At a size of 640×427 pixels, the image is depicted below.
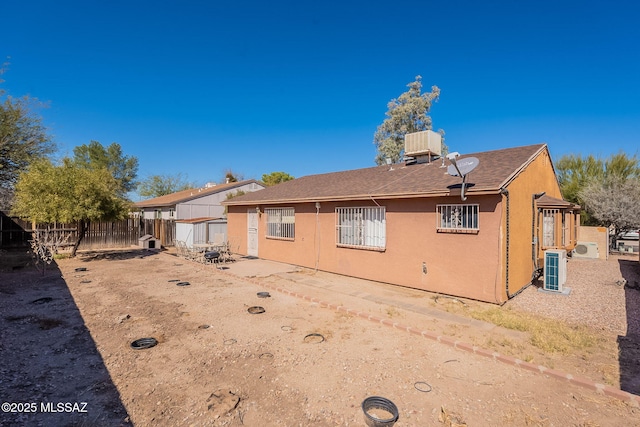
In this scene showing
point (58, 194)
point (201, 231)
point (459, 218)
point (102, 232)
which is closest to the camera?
point (459, 218)

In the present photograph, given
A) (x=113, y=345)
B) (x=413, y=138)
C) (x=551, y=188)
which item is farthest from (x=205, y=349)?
(x=551, y=188)

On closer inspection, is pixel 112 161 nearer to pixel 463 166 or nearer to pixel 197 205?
pixel 197 205

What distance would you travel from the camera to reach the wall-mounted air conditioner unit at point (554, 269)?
8586 millimetres

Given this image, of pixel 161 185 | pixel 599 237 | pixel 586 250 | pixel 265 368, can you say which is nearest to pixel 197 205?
pixel 265 368

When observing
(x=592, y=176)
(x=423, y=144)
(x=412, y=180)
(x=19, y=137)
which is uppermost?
(x=19, y=137)

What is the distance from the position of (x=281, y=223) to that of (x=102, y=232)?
13.3 meters

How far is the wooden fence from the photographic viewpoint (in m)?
18.0

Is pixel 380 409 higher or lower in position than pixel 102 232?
lower

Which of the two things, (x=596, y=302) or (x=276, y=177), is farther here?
(x=276, y=177)

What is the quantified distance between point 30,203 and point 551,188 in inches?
Result: 800

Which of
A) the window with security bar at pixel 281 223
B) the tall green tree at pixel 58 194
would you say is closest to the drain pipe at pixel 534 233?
the window with security bar at pixel 281 223

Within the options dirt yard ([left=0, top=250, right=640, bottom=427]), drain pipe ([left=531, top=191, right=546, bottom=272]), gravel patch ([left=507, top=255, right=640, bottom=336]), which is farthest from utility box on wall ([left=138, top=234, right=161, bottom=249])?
drain pipe ([left=531, top=191, right=546, bottom=272])

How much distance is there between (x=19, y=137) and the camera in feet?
54.5

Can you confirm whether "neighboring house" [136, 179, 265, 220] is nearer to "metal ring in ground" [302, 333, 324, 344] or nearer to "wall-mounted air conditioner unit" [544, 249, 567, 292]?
"metal ring in ground" [302, 333, 324, 344]
